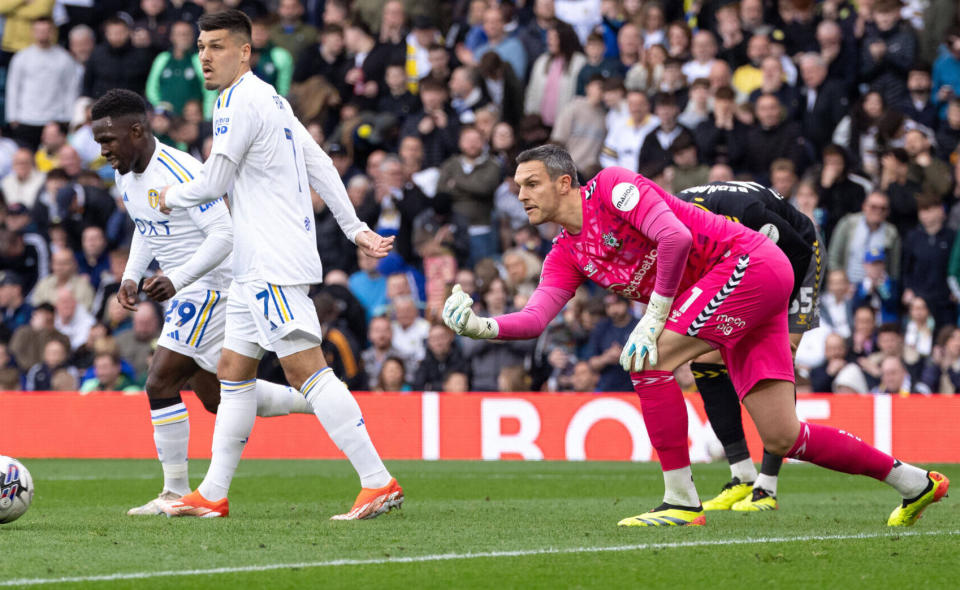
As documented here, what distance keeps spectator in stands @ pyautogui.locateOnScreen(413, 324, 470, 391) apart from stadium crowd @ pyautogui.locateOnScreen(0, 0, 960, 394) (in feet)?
0.07

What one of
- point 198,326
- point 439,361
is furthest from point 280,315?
point 439,361

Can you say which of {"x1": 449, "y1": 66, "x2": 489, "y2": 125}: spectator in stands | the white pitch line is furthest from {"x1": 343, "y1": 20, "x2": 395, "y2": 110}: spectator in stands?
the white pitch line

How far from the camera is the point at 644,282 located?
730cm

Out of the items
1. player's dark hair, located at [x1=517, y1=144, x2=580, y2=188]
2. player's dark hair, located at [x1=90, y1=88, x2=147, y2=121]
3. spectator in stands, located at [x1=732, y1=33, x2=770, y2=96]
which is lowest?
player's dark hair, located at [x1=517, y1=144, x2=580, y2=188]

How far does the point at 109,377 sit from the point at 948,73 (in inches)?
390

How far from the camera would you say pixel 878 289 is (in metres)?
15.0

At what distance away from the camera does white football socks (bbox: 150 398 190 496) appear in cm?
828

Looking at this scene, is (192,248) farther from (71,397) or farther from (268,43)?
(268,43)

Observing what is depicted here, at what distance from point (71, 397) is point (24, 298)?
302 cm

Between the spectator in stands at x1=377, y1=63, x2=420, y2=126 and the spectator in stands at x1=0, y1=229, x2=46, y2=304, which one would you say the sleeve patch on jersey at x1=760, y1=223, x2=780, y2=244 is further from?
the spectator in stands at x1=0, y1=229, x2=46, y2=304

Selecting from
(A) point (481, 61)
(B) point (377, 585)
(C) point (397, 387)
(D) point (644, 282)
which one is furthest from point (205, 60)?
(A) point (481, 61)

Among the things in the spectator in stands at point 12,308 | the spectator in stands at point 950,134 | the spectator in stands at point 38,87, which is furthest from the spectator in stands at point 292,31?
the spectator in stands at point 950,134

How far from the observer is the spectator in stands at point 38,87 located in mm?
19422

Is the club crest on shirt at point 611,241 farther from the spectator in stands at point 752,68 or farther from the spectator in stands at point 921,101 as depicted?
the spectator in stands at point 752,68
